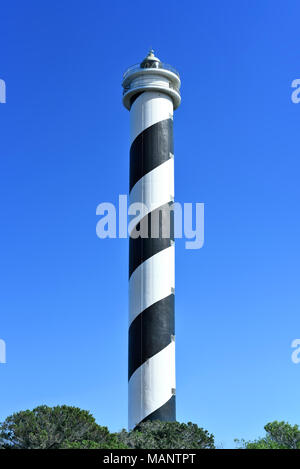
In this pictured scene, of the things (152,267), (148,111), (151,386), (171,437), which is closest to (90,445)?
(171,437)

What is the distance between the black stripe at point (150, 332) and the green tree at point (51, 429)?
5.82m

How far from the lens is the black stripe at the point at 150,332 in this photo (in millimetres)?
28656

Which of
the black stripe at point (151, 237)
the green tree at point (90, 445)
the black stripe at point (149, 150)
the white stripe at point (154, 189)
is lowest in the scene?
the green tree at point (90, 445)

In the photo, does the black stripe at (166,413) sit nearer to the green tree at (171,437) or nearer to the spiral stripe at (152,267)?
the spiral stripe at (152,267)

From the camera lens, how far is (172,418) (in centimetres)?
2834

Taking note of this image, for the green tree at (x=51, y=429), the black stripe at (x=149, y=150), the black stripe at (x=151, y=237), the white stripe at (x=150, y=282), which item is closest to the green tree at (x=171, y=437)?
the green tree at (x=51, y=429)

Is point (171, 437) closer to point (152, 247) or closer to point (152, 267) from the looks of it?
point (152, 267)

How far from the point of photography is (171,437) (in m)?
23.7

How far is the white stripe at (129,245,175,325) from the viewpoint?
29406 mm

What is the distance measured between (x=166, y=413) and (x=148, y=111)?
14.1 metres

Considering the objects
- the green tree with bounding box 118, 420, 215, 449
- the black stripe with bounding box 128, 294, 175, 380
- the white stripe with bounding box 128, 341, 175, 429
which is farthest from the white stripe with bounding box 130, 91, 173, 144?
→ the green tree with bounding box 118, 420, 215, 449

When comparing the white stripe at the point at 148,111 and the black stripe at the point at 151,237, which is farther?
the white stripe at the point at 148,111
